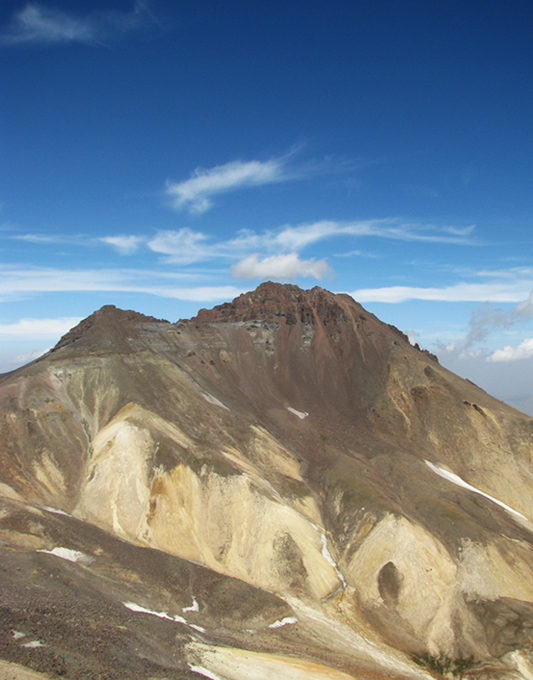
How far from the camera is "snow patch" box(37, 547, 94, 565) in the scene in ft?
112

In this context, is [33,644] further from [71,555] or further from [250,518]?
[250,518]

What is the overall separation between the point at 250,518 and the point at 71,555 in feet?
57.9

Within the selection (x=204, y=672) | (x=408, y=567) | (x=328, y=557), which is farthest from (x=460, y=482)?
(x=204, y=672)

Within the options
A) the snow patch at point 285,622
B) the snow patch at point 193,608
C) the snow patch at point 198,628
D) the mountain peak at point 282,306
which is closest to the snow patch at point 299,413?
the mountain peak at point 282,306

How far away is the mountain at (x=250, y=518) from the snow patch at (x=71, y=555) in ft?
0.61

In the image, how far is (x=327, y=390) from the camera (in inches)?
3287

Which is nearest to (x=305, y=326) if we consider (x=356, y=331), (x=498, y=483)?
(x=356, y=331)

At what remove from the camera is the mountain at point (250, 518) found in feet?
92.8

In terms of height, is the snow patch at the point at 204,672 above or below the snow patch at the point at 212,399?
below

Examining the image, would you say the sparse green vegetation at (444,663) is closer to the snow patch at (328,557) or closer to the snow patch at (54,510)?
the snow patch at (328,557)

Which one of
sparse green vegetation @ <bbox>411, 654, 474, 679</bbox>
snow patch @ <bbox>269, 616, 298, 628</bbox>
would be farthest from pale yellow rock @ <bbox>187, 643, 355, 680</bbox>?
sparse green vegetation @ <bbox>411, 654, 474, 679</bbox>

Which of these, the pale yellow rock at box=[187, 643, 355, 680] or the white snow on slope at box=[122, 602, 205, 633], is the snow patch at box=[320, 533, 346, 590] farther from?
the white snow on slope at box=[122, 602, 205, 633]

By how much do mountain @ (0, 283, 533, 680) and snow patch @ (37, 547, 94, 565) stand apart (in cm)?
18

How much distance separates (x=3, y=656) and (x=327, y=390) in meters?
68.8
